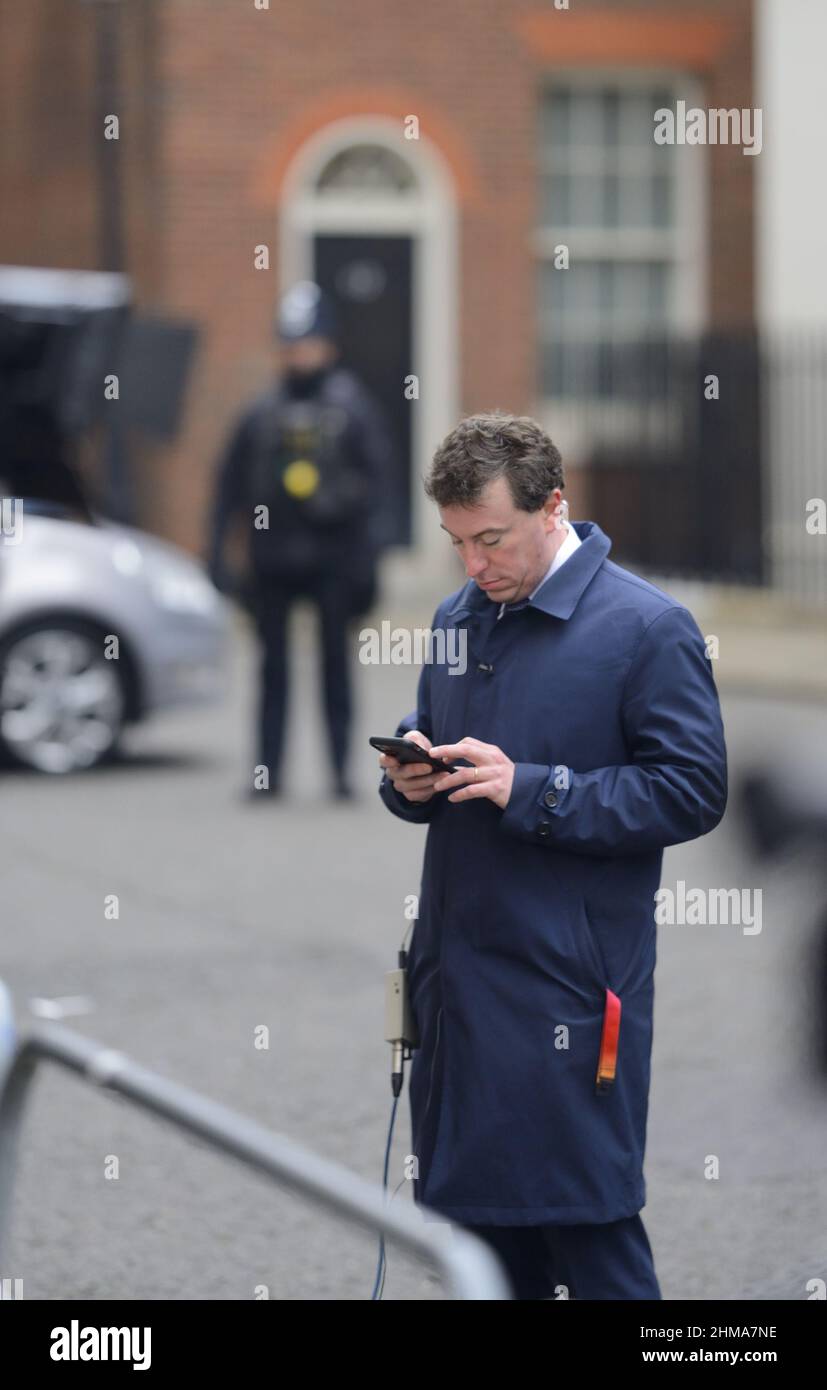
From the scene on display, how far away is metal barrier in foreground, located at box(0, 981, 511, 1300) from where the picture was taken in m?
2.08

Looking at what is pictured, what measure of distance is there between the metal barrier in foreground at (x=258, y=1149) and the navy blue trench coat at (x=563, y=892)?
2.25 ft

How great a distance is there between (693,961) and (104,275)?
43.0ft

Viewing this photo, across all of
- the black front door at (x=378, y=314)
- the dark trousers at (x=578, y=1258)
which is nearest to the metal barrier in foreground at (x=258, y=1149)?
the dark trousers at (x=578, y=1258)

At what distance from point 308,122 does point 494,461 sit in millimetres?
16868

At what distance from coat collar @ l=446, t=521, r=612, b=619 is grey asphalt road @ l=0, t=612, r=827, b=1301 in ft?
1.25

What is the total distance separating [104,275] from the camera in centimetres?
1978

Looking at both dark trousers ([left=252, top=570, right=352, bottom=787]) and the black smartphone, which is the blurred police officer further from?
the black smartphone

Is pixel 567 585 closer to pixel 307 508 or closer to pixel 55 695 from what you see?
pixel 307 508

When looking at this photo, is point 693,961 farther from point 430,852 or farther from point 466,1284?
point 466,1284

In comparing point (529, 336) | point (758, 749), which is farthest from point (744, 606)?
point (758, 749)

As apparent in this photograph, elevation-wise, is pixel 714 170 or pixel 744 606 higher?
pixel 714 170

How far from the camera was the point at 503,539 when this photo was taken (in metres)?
3.33

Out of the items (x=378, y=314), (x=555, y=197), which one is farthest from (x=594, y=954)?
(x=555, y=197)

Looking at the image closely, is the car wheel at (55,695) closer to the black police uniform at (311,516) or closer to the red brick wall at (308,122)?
the black police uniform at (311,516)
